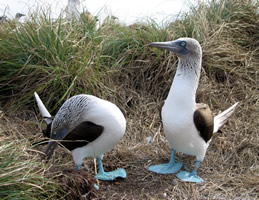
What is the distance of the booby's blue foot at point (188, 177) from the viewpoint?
2.97 m

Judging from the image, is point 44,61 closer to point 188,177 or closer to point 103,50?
point 103,50

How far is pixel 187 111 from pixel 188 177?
2.09ft

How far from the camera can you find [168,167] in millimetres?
3180

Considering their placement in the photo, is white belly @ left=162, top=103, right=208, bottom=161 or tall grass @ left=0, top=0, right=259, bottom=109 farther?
tall grass @ left=0, top=0, right=259, bottom=109

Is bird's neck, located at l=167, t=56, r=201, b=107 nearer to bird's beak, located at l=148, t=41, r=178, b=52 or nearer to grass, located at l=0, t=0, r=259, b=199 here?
bird's beak, located at l=148, t=41, r=178, b=52

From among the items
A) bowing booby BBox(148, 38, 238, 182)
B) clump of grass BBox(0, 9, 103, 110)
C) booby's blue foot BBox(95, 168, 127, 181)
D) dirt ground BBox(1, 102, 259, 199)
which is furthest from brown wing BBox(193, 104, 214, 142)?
clump of grass BBox(0, 9, 103, 110)

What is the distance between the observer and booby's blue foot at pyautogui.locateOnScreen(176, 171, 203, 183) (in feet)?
9.74

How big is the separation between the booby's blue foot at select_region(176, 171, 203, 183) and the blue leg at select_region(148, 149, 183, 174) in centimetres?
8

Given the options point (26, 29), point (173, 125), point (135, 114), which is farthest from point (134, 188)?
point (26, 29)

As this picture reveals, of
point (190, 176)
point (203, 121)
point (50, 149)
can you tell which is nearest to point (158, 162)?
point (190, 176)

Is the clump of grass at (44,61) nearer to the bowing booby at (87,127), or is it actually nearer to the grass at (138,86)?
the grass at (138,86)

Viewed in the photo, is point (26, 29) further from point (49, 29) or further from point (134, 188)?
point (134, 188)

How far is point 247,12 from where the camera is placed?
18.5 feet

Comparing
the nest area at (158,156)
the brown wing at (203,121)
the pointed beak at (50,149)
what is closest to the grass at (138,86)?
the nest area at (158,156)
